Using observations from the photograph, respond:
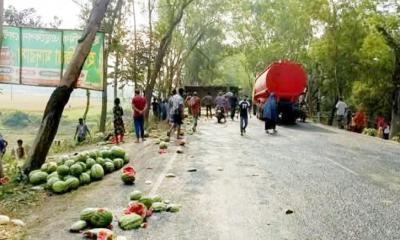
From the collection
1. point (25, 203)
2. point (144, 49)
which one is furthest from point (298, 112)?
point (25, 203)

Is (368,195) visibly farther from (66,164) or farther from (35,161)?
(35,161)

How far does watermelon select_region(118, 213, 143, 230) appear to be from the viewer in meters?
6.88

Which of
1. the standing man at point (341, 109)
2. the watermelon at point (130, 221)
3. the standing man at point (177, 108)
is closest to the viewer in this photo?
the watermelon at point (130, 221)

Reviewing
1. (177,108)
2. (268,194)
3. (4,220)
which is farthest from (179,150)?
(4,220)

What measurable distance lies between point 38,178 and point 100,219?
11.8ft

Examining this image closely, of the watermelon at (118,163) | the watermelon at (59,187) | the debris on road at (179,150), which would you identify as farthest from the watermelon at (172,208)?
the debris on road at (179,150)

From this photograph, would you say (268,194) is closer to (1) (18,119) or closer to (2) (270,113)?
(2) (270,113)

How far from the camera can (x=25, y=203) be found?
28.6 feet

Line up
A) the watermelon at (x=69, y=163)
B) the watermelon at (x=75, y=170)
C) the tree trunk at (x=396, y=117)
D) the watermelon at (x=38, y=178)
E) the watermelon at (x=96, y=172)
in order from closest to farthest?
the watermelon at (x=38, y=178) < the watermelon at (x=75, y=170) < the watermelon at (x=69, y=163) < the watermelon at (x=96, y=172) < the tree trunk at (x=396, y=117)

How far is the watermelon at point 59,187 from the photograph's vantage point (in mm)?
9438

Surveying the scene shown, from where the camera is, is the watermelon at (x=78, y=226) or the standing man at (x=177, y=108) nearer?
the watermelon at (x=78, y=226)

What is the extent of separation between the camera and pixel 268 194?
8.98 m

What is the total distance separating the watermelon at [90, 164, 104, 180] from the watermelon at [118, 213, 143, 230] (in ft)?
12.3

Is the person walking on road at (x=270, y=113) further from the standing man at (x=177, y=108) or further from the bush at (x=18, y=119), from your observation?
the bush at (x=18, y=119)
